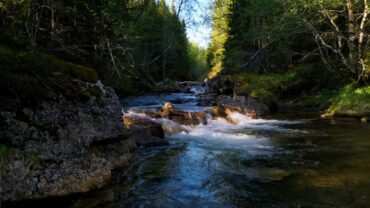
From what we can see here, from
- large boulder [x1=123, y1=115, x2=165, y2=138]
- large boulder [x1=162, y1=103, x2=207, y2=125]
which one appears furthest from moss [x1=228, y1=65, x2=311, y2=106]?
large boulder [x1=123, y1=115, x2=165, y2=138]

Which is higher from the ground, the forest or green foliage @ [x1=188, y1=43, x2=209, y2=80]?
green foliage @ [x1=188, y1=43, x2=209, y2=80]

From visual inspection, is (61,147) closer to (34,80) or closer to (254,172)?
(34,80)

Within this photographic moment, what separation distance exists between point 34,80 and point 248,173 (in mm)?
4569

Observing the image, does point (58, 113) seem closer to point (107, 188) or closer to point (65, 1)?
point (107, 188)

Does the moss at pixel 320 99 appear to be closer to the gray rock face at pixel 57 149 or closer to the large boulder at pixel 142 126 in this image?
the large boulder at pixel 142 126

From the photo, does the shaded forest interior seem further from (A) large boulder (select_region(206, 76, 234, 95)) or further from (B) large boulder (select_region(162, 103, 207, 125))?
(B) large boulder (select_region(162, 103, 207, 125))

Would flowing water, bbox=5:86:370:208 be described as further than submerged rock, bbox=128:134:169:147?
No

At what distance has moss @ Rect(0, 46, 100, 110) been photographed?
5.59 m

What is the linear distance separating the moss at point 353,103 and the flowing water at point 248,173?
12.4 ft

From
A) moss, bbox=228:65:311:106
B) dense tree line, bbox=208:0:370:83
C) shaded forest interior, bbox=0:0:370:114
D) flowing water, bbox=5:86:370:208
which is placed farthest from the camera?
moss, bbox=228:65:311:106

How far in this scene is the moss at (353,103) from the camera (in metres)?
15.6

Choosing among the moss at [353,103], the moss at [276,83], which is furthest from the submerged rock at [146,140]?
the moss at [276,83]

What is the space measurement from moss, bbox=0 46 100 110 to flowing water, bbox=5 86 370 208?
186 cm

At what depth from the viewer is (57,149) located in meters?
5.85
